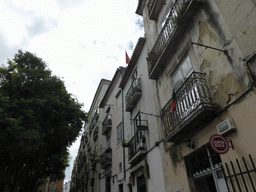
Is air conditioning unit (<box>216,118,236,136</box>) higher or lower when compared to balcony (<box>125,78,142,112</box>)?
lower

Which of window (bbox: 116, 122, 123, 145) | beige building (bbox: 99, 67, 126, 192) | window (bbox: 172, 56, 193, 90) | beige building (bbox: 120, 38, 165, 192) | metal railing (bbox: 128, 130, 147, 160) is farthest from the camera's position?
window (bbox: 116, 122, 123, 145)

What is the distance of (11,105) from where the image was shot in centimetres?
1039

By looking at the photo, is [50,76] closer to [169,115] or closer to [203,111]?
[169,115]

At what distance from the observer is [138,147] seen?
1025 cm

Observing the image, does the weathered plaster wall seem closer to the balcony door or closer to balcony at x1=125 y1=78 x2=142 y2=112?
the balcony door

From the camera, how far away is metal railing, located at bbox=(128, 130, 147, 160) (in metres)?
9.78

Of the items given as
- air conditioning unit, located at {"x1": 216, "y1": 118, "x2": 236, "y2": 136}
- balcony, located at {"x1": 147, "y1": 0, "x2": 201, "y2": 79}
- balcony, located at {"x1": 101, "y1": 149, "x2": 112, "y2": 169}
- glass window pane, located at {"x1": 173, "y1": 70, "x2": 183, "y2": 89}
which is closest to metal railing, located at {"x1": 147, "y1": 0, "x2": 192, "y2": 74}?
balcony, located at {"x1": 147, "y1": 0, "x2": 201, "y2": 79}

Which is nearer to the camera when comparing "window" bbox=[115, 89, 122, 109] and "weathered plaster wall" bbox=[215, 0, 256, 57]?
"weathered plaster wall" bbox=[215, 0, 256, 57]

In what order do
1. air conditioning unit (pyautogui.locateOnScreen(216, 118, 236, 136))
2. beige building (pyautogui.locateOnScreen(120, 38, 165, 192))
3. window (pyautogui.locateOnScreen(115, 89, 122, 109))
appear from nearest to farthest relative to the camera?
1. air conditioning unit (pyautogui.locateOnScreen(216, 118, 236, 136))
2. beige building (pyautogui.locateOnScreen(120, 38, 165, 192))
3. window (pyautogui.locateOnScreen(115, 89, 122, 109))

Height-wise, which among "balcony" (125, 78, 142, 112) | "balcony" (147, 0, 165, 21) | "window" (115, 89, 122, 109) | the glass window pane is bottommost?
the glass window pane

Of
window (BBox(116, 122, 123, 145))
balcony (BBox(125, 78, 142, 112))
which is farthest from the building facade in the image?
window (BBox(116, 122, 123, 145))

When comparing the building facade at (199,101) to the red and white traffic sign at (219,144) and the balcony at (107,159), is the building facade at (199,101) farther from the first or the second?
the balcony at (107,159)

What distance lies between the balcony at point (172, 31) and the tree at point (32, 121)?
285 inches

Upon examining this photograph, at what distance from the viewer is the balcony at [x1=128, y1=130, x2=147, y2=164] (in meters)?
9.48
